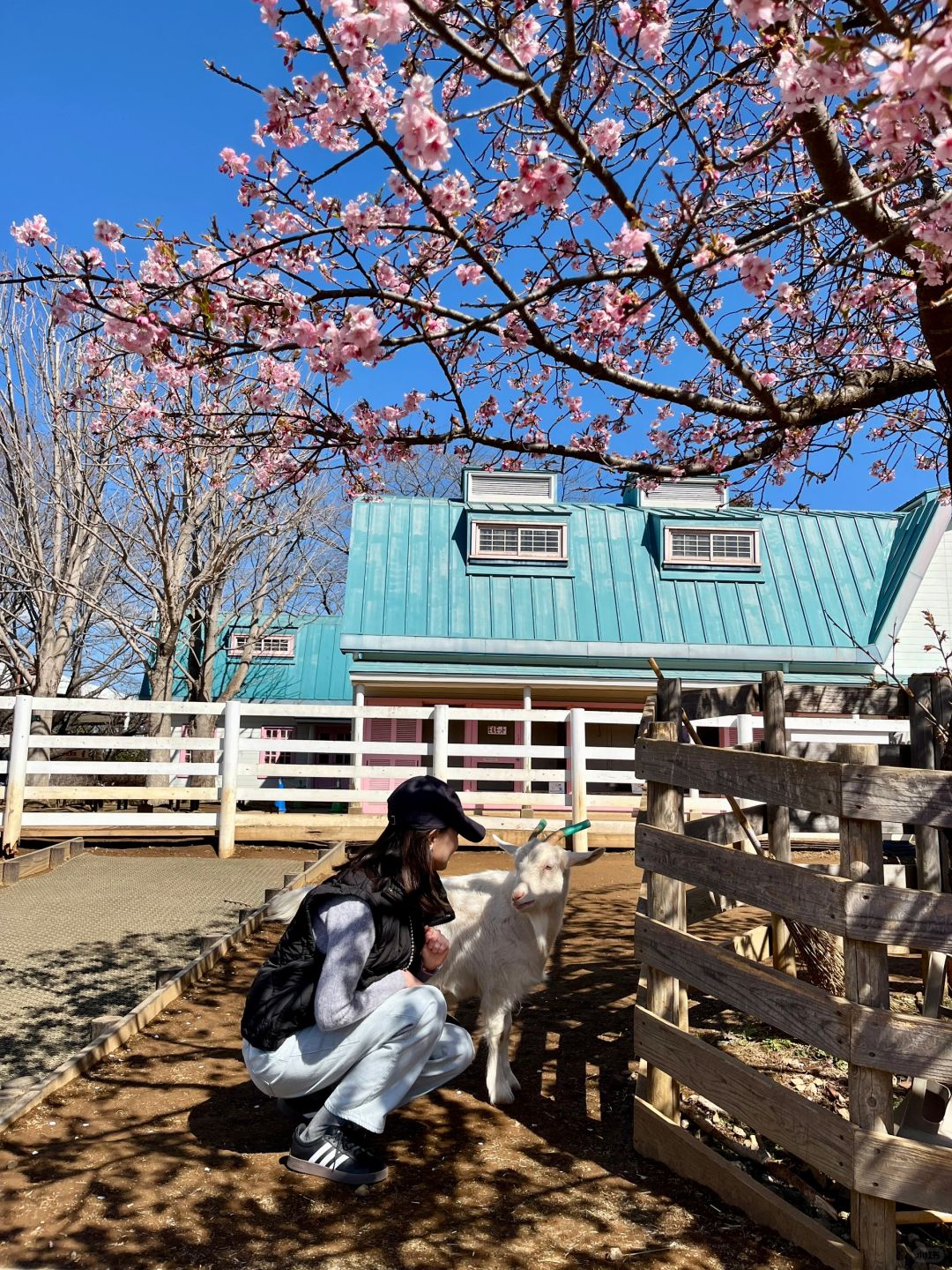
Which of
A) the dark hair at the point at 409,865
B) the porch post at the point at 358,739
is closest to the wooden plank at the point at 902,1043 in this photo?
the dark hair at the point at 409,865

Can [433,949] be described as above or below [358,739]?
below

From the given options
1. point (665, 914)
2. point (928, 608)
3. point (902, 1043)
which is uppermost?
Answer: point (928, 608)

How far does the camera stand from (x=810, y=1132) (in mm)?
2959

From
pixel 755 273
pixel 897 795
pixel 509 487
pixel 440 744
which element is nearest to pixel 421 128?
pixel 755 273

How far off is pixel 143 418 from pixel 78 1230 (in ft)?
15.3

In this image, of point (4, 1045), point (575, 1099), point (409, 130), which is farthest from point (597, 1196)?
point (409, 130)

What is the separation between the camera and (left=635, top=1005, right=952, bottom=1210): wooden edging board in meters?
2.66

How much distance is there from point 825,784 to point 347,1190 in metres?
2.28

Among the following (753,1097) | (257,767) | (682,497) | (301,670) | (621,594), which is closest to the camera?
(753,1097)

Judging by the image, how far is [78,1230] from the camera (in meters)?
3.07

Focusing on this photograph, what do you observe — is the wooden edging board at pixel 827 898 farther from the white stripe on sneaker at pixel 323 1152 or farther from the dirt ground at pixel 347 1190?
the white stripe on sneaker at pixel 323 1152

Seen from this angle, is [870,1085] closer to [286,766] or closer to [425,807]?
[425,807]

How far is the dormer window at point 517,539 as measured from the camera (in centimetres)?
1834

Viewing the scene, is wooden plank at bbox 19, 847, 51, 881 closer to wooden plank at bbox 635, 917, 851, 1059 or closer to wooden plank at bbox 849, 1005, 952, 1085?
wooden plank at bbox 635, 917, 851, 1059
